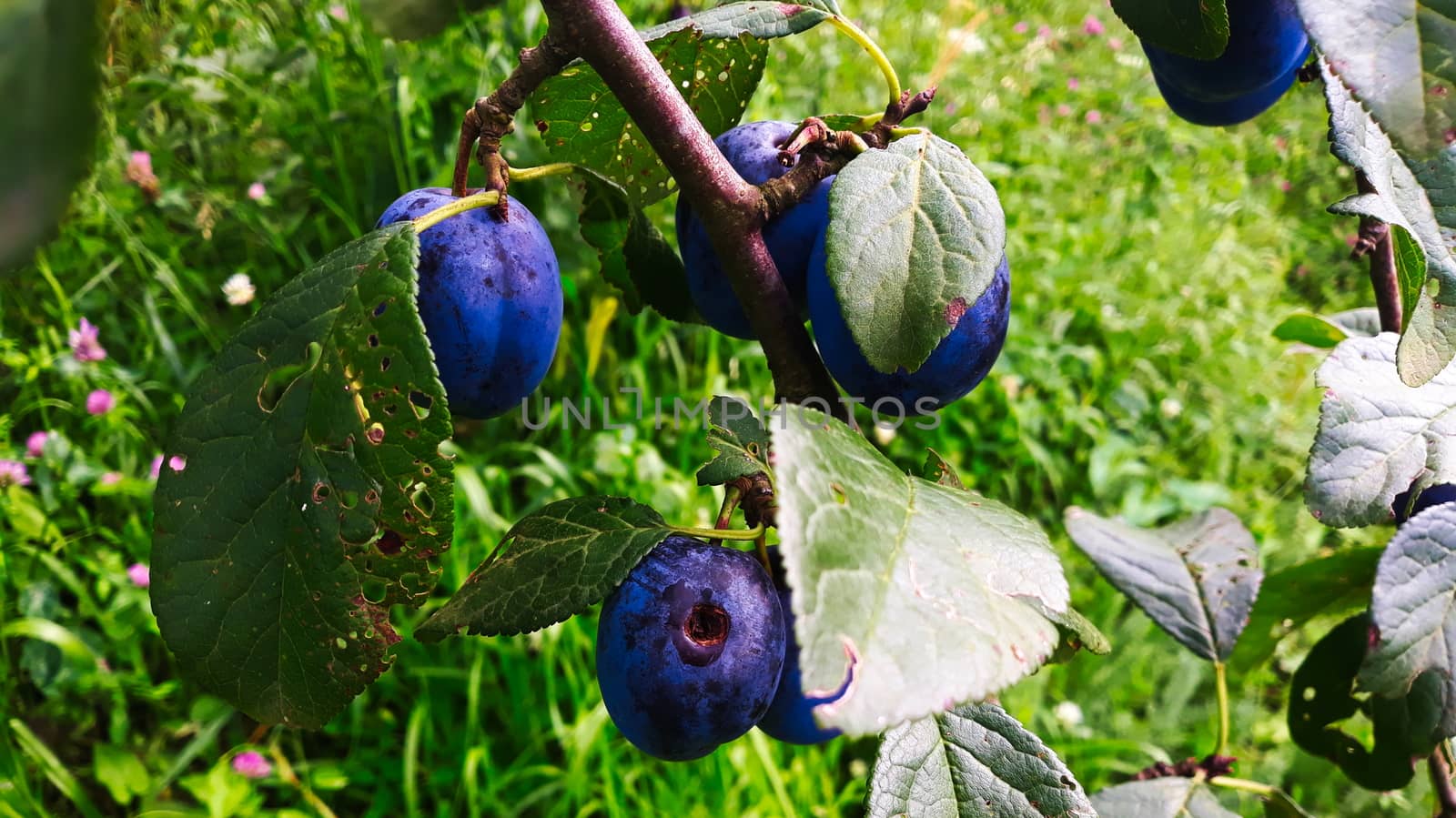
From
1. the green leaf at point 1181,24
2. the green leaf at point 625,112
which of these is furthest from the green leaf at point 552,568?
the green leaf at point 1181,24

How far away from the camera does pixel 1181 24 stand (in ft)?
1.55

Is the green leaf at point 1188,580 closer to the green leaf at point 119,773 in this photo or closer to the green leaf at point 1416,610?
the green leaf at point 1416,610

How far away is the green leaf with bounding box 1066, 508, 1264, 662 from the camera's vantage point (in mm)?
887

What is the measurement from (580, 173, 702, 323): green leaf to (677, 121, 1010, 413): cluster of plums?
2.7 inches

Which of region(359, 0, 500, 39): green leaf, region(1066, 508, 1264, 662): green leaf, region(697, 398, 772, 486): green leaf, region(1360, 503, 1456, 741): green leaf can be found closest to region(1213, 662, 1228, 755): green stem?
region(1066, 508, 1264, 662): green leaf

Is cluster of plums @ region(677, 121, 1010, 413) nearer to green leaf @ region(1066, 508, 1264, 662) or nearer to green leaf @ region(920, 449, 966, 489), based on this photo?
green leaf @ region(920, 449, 966, 489)

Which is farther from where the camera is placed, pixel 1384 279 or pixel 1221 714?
pixel 1221 714

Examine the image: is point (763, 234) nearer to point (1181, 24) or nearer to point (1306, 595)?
point (1181, 24)

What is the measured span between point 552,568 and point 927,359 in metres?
0.23

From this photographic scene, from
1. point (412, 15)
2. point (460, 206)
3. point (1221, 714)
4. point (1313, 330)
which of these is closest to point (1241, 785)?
point (1221, 714)

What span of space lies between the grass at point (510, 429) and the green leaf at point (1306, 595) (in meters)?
0.48

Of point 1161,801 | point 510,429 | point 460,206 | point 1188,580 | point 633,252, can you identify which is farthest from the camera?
point 510,429

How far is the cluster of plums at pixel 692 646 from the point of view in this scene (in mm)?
504

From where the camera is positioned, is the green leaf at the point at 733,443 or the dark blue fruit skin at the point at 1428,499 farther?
the dark blue fruit skin at the point at 1428,499
